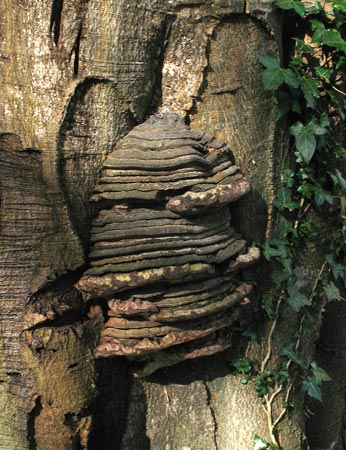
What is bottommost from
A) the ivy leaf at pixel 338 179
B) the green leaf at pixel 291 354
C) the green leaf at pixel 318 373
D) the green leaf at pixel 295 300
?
the green leaf at pixel 318 373

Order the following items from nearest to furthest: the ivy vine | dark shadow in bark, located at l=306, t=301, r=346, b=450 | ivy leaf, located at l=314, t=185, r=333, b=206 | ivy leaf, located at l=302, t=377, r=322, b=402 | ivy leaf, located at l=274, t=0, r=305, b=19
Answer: ivy leaf, located at l=274, t=0, r=305, b=19 → the ivy vine → ivy leaf, located at l=314, t=185, r=333, b=206 → ivy leaf, located at l=302, t=377, r=322, b=402 → dark shadow in bark, located at l=306, t=301, r=346, b=450

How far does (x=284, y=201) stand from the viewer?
8.17 ft

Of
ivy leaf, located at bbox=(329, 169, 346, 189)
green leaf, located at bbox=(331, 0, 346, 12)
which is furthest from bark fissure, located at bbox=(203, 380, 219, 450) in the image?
green leaf, located at bbox=(331, 0, 346, 12)

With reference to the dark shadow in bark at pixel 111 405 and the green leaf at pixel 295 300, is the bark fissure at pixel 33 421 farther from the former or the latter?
the green leaf at pixel 295 300

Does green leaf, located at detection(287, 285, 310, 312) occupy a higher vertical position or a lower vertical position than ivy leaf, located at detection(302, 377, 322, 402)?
higher

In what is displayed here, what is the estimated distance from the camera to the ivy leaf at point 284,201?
249 centimetres

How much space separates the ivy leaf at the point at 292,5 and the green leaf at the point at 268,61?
22 centimetres

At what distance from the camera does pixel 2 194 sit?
80.6 inches

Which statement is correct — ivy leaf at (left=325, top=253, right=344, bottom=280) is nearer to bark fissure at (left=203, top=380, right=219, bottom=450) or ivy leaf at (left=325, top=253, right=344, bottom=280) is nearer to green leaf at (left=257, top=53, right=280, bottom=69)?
bark fissure at (left=203, top=380, right=219, bottom=450)

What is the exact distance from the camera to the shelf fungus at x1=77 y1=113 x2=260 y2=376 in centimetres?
206

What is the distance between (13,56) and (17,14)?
0.15 meters

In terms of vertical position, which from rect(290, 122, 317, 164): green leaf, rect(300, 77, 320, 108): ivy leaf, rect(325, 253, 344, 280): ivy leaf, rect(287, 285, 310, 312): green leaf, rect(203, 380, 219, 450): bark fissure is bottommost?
rect(203, 380, 219, 450): bark fissure

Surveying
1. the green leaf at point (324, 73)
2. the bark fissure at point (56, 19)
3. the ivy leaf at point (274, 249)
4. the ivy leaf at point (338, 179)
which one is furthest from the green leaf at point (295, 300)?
the bark fissure at point (56, 19)

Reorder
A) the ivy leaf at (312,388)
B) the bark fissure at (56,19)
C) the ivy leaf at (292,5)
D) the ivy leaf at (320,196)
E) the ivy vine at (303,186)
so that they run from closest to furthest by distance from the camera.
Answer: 1. the bark fissure at (56,19)
2. the ivy leaf at (292,5)
3. the ivy vine at (303,186)
4. the ivy leaf at (320,196)
5. the ivy leaf at (312,388)
